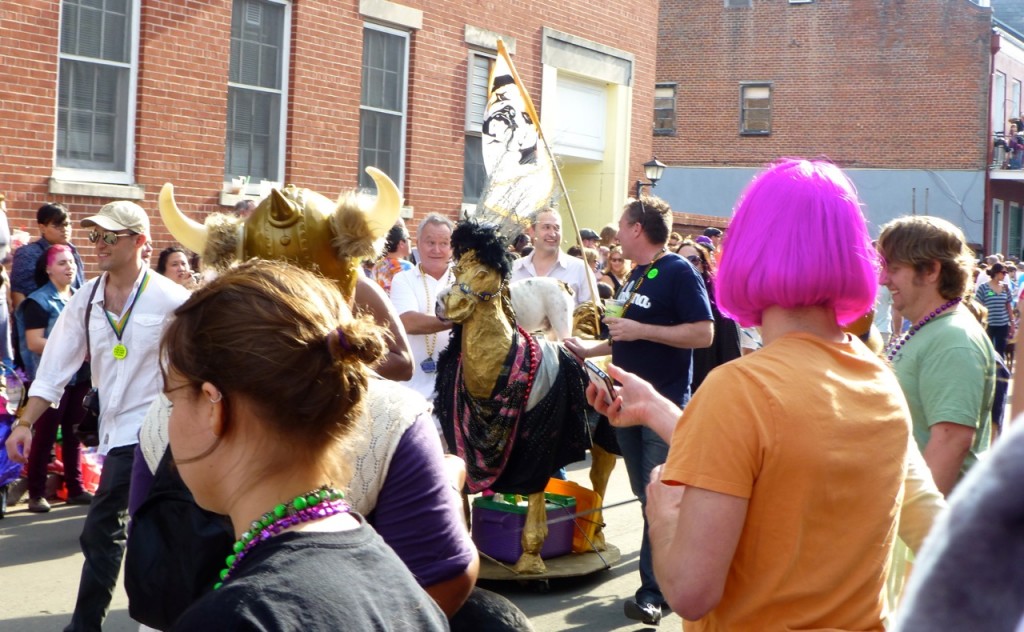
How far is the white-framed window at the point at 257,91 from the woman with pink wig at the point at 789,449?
1073cm

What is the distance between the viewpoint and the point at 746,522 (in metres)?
2.04

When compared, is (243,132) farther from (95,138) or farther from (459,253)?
(459,253)

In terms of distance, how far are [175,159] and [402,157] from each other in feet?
11.3

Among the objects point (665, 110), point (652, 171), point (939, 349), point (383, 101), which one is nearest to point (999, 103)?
point (665, 110)

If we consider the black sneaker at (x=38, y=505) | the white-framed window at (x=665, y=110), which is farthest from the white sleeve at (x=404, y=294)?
the white-framed window at (x=665, y=110)

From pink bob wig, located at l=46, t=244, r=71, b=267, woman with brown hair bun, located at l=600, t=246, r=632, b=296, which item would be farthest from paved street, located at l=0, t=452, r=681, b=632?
woman with brown hair bun, located at l=600, t=246, r=632, b=296

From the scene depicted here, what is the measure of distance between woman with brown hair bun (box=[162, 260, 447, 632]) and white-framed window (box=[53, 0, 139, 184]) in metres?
9.61

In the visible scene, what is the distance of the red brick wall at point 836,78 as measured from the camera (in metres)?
33.6

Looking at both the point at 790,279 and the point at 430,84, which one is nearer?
the point at 790,279

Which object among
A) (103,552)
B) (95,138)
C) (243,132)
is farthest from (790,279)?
(243,132)

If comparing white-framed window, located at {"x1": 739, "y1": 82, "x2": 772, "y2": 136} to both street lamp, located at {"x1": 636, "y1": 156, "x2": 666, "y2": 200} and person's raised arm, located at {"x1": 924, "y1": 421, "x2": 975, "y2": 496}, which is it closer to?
street lamp, located at {"x1": 636, "y1": 156, "x2": 666, "y2": 200}

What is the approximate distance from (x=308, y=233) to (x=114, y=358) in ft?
7.55

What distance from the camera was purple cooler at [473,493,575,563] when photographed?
21.2ft

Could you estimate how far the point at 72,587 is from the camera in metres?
6.13
